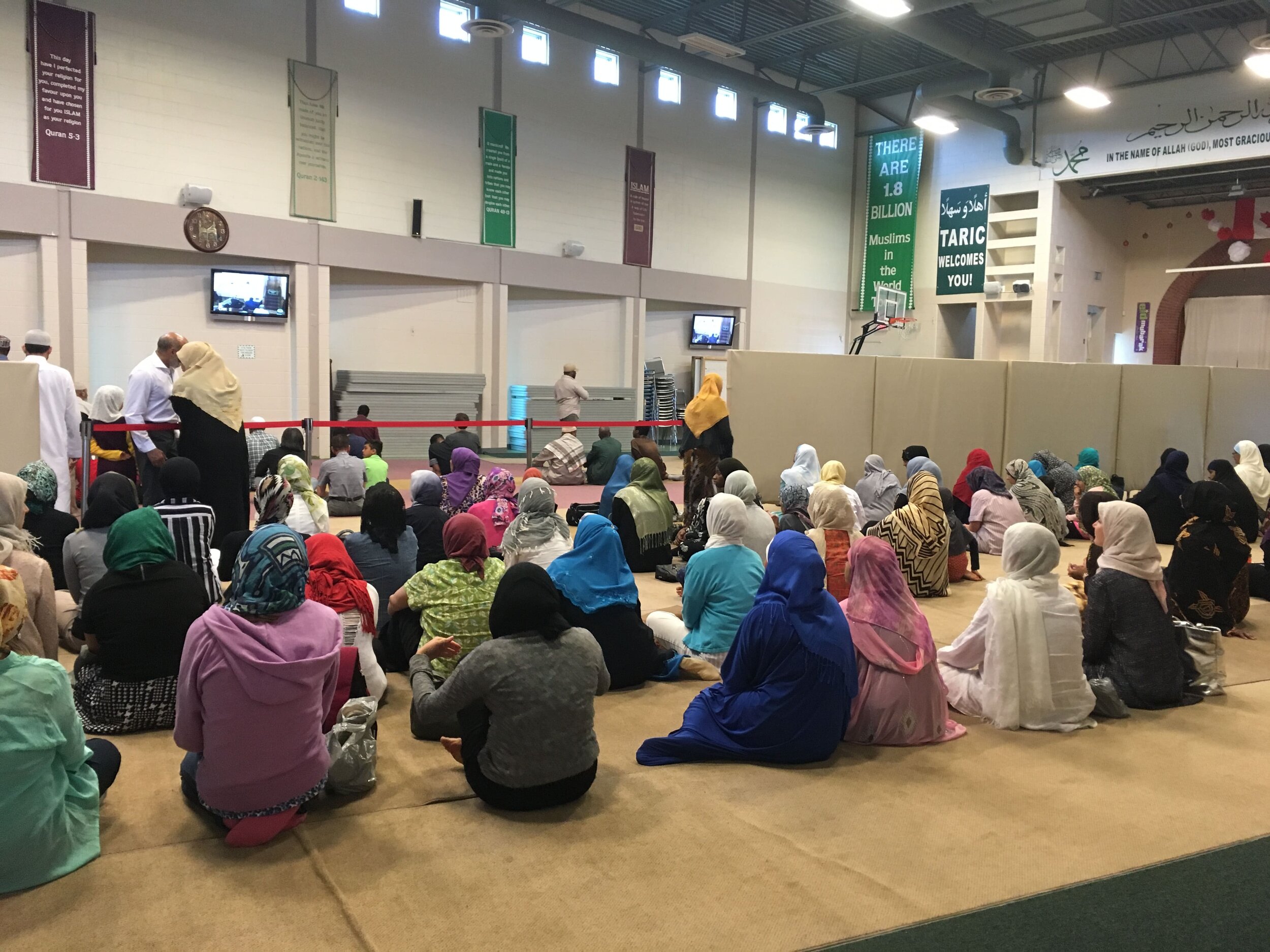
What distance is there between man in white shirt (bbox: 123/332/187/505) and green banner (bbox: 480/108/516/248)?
8693 millimetres

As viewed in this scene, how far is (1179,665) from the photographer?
452 cm

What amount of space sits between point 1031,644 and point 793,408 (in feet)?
22.3

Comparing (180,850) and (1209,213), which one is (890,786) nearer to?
(180,850)

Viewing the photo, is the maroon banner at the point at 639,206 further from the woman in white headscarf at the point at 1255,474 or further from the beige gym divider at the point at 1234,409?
the woman in white headscarf at the point at 1255,474

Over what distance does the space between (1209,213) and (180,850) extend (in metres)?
21.8

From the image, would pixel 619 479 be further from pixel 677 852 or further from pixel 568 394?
pixel 568 394

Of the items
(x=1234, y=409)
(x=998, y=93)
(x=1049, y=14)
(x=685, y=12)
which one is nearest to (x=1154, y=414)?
(x=1234, y=409)

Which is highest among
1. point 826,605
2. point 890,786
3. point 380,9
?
point 380,9

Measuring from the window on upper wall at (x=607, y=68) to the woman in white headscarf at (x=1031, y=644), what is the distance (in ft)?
46.2

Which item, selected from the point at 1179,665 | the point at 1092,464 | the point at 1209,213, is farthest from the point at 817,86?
the point at 1179,665

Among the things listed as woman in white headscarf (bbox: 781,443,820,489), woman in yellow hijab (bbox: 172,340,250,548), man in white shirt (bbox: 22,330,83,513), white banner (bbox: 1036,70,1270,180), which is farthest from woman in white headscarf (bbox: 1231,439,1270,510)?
man in white shirt (bbox: 22,330,83,513)

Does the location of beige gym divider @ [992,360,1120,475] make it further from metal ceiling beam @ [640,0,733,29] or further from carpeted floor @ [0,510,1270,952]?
carpeted floor @ [0,510,1270,952]

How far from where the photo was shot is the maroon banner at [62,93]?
35.9 ft

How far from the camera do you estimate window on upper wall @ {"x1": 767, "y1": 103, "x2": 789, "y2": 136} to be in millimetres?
18875
